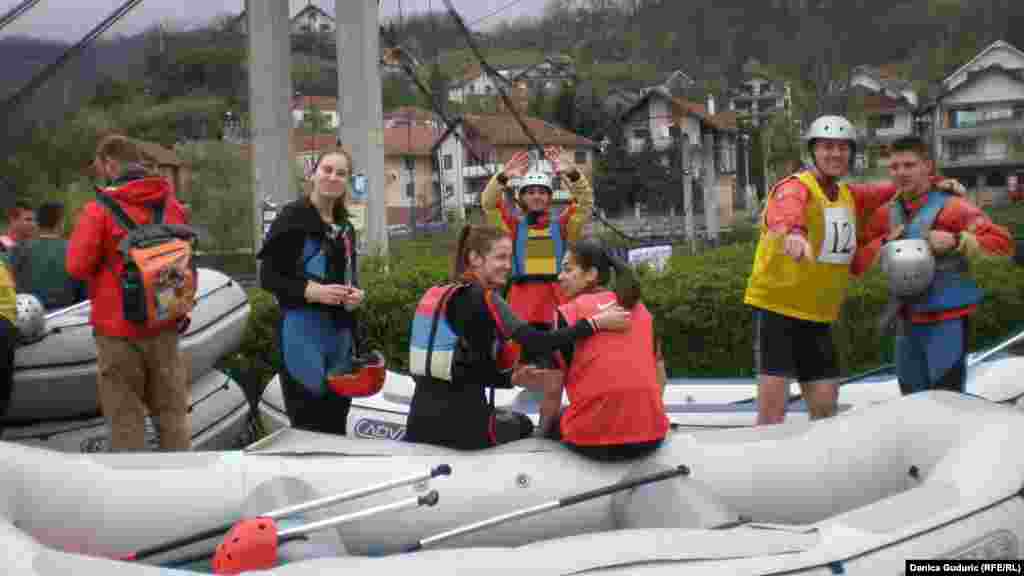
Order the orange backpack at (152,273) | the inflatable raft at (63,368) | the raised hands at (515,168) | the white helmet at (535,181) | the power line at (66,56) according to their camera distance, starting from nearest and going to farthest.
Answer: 1. the orange backpack at (152,273)
2. the inflatable raft at (63,368)
3. the white helmet at (535,181)
4. the raised hands at (515,168)
5. the power line at (66,56)

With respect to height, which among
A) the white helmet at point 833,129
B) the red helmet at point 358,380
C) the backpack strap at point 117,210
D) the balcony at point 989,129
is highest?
the balcony at point 989,129

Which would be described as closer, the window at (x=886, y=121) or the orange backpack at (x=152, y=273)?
the orange backpack at (x=152, y=273)

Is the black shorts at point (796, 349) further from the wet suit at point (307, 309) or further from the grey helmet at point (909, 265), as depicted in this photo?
the wet suit at point (307, 309)

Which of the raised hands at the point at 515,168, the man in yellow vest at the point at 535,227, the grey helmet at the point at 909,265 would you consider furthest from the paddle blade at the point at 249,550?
the raised hands at the point at 515,168

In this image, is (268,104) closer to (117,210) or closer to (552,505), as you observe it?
(117,210)

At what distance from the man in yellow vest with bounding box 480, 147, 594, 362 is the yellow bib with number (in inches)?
60.6

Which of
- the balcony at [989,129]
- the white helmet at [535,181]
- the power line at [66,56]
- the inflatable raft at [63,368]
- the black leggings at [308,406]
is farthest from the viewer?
the balcony at [989,129]

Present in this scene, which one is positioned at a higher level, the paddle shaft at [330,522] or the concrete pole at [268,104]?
the concrete pole at [268,104]

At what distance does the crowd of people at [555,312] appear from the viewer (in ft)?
15.0

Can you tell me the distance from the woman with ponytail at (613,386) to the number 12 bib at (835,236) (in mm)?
1187

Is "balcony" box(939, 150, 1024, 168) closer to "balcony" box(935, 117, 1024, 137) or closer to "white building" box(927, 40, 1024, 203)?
"white building" box(927, 40, 1024, 203)

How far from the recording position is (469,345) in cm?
459

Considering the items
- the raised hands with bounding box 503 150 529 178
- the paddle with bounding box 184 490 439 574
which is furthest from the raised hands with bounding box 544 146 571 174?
the paddle with bounding box 184 490 439 574

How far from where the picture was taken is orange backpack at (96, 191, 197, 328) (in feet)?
16.6
